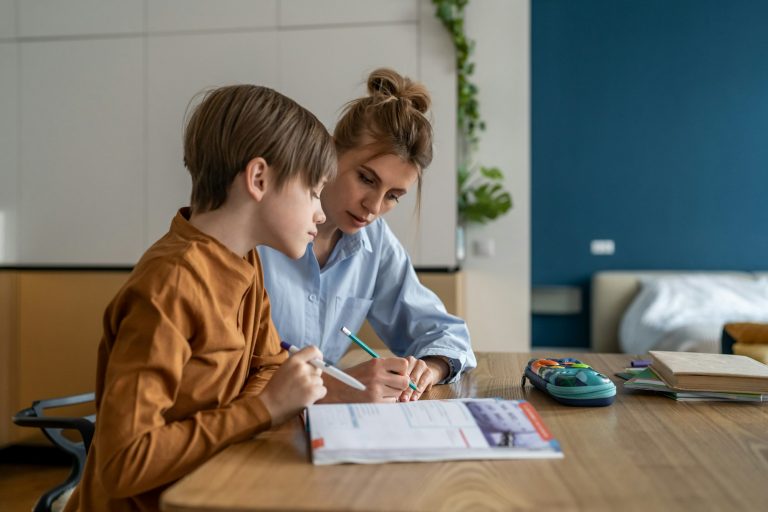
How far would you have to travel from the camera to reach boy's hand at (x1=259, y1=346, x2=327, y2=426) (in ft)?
2.84

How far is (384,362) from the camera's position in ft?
3.60

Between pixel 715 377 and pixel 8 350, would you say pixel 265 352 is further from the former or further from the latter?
pixel 8 350

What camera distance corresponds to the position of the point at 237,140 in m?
0.97

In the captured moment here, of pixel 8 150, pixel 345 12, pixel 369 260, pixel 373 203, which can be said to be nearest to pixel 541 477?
pixel 373 203

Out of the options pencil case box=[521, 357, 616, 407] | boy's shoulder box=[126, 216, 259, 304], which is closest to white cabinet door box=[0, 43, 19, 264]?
boy's shoulder box=[126, 216, 259, 304]

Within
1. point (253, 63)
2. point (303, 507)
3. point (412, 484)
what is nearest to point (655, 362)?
point (412, 484)

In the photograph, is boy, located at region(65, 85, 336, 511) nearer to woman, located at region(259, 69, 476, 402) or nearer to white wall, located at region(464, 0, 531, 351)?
woman, located at region(259, 69, 476, 402)

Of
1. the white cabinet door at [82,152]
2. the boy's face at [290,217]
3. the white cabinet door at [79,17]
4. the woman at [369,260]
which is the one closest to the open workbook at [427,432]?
the boy's face at [290,217]

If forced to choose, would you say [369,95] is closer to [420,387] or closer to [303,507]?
[420,387]

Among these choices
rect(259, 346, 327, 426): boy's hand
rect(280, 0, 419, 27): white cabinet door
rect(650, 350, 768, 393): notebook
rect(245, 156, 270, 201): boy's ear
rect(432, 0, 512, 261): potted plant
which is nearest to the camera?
rect(259, 346, 327, 426): boy's hand

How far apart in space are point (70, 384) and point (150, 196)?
0.88m

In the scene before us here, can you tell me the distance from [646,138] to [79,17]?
3.04 meters

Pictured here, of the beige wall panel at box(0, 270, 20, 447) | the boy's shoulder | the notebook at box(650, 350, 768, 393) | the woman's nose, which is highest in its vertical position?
the woman's nose

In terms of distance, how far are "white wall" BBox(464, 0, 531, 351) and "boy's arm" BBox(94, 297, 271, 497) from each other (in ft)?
9.43
